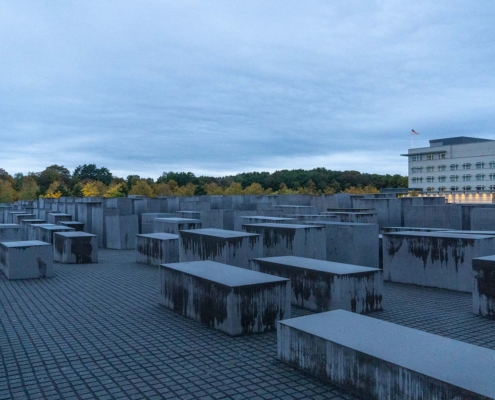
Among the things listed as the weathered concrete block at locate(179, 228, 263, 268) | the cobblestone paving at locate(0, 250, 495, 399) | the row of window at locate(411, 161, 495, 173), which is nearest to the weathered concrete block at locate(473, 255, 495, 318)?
the cobblestone paving at locate(0, 250, 495, 399)

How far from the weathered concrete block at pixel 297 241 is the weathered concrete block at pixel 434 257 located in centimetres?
169

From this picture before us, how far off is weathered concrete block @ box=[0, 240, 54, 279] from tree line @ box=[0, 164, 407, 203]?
1604 inches

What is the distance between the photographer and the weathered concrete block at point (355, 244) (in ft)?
41.2

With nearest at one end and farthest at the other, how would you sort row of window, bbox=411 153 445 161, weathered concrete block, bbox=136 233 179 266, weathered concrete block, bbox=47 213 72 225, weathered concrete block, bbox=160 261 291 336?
weathered concrete block, bbox=160 261 291 336
weathered concrete block, bbox=136 233 179 266
weathered concrete block, bbox=47 213 72 225
row of window, bbox=411 153 445 161

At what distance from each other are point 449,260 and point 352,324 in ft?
19.0

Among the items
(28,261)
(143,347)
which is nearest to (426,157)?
(28,261)

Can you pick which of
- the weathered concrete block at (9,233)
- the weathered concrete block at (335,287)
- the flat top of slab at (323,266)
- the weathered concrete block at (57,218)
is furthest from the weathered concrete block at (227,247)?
the weathered concrete block at (57,218)

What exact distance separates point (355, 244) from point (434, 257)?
7.51 ft

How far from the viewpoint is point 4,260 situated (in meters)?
13.1

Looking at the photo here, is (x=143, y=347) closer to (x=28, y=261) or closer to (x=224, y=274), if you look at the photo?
(x=224, y=274)

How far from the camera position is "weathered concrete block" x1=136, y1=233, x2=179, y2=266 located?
14.3 m

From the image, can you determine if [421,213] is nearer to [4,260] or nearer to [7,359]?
[4,260]

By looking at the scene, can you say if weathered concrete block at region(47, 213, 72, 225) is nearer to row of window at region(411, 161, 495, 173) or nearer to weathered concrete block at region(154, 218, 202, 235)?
weathered concrete block at region(154, 218, 202, 235)

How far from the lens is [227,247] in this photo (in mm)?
11008
